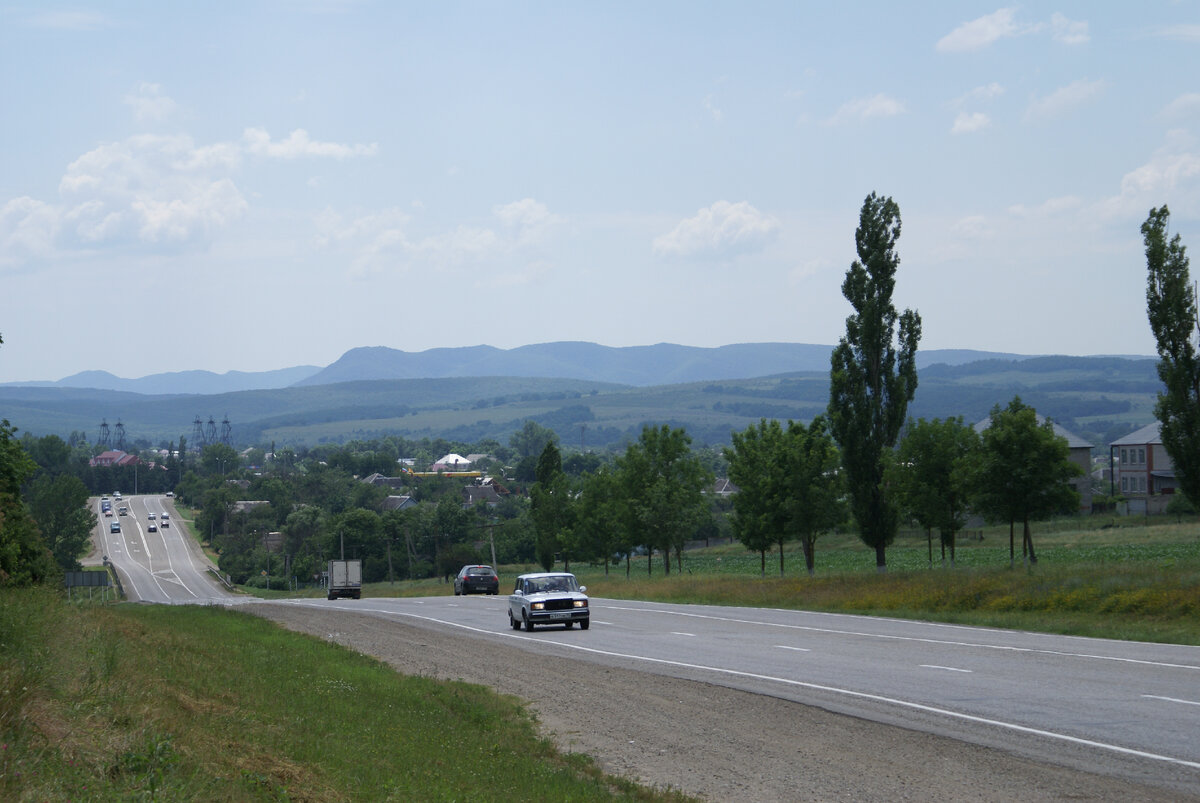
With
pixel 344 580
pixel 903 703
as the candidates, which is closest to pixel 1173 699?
pixel 903 703

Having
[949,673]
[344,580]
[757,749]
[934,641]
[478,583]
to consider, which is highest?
[757,749]

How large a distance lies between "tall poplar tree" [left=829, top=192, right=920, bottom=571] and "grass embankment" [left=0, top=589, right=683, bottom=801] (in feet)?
93.5

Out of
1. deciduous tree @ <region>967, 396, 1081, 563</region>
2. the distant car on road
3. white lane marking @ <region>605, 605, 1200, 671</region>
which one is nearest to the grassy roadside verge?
deciduous tree @ <region>967, 396, 1081, 563</region>

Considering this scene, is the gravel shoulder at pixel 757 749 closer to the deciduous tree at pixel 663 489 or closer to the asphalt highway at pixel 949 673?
the asphalt highway at pixel 949 673

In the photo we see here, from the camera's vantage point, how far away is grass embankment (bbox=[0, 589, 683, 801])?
786 centimetres

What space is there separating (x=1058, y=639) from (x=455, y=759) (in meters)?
16.0

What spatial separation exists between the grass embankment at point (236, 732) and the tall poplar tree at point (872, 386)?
2849 cm

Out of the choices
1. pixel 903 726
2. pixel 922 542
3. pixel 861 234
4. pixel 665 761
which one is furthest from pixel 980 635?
pixel 922 542

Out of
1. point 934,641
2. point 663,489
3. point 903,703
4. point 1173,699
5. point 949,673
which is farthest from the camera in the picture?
point 663,489

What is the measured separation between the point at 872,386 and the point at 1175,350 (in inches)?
434

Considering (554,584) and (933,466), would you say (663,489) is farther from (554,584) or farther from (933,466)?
(554,584)

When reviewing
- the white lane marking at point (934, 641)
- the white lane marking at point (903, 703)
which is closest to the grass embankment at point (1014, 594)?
the white lane marking at point (934, 641)

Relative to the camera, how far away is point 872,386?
4453 centimetres

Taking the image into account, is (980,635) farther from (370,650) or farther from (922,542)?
(922,542)
